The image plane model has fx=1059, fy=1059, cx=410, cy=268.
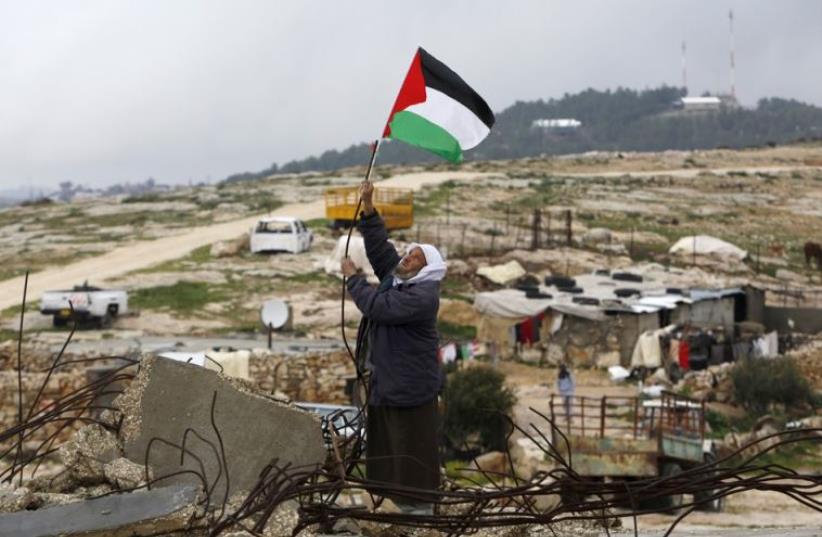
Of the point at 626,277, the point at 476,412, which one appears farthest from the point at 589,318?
the point at 476,412

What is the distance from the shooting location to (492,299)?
79.6ft

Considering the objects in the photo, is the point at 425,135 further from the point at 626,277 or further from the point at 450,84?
the point at 626,277

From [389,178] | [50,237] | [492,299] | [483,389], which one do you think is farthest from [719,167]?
[483,389]

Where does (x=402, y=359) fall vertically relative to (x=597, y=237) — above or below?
above

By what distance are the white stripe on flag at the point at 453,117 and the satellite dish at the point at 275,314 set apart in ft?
53.0

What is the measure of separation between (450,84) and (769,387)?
14830 mm

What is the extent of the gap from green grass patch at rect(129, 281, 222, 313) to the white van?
17.5ft

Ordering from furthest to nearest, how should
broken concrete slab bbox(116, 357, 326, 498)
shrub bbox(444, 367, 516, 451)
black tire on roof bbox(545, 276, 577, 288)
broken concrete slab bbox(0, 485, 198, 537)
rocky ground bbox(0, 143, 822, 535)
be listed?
black tire on roof bbox(545, 276, 577, 288) → rocky ground bbox(0, 143, 822, 535) → shrub bbox(444, 367, 516, 451) → broken concrete slab bbox(116, 357, 326, 498) → broken concrete slab bbox(0, 485, 198, 537)

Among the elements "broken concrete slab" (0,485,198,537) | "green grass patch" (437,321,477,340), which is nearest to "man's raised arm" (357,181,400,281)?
"broken concrete slab" (0,485,198,537)

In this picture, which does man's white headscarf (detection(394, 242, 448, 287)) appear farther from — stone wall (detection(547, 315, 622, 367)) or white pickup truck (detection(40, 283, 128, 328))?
white pickup truck (detection(40, 283, 128, 328))

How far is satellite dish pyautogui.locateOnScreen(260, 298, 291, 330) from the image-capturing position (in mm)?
21656

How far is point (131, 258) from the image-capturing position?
33.3m

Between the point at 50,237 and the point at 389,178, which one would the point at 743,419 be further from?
the point at 389,178

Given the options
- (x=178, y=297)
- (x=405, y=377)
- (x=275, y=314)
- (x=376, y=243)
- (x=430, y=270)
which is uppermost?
(x=376, y=243)
